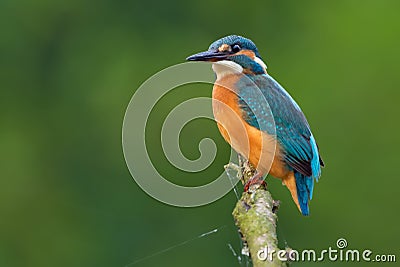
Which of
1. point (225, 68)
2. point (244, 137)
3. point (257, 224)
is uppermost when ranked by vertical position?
point (225, 68)

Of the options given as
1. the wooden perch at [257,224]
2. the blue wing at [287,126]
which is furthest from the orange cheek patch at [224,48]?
the wooden perch at [257,224]

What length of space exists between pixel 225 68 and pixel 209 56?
164mm

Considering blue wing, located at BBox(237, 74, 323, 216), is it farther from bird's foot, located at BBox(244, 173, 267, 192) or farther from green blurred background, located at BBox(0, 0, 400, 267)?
green blurred background, located at BBox(0, 0, 400, 267)

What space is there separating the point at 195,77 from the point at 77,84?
12.9ft

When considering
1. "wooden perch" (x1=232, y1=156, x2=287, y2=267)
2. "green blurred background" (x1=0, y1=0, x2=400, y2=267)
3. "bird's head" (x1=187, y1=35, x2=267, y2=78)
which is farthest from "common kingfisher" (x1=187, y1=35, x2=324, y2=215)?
"green blurred background" (x1=0, y1=0, x2=400, y2=267)

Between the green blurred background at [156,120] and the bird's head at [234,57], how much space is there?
7.90 ft

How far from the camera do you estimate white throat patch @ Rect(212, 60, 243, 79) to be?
3531 mm

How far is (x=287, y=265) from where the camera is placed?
90.0 inches

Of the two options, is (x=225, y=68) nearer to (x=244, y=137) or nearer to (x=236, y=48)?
(x=236, y=48)

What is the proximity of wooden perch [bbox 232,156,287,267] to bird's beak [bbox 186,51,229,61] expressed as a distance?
0.70 metres

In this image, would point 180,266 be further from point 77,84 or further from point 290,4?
point 290,4

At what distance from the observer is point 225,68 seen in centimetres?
358

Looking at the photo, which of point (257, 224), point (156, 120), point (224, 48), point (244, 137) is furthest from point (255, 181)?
point (156, 120)

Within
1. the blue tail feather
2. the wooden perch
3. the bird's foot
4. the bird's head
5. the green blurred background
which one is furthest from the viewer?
the green blurred background
